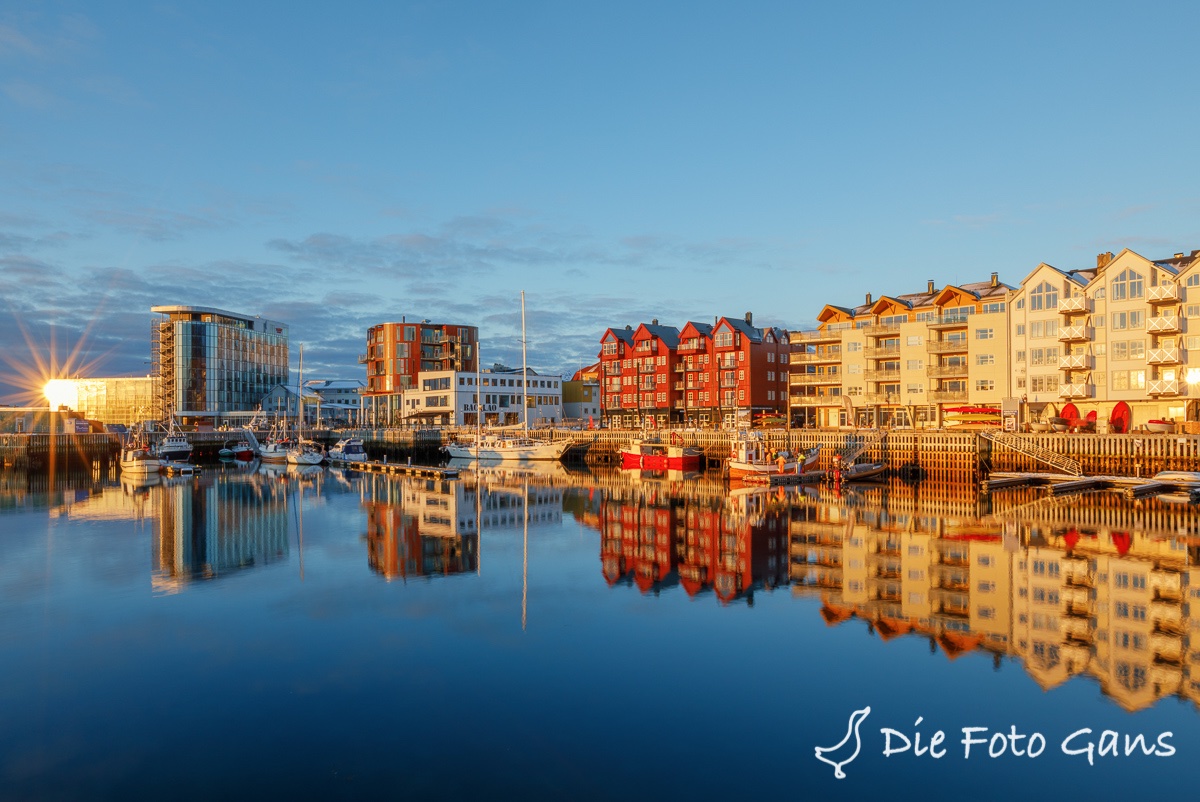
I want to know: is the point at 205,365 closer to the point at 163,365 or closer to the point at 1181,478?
the point at 163,365

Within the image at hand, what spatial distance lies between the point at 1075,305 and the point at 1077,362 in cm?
461

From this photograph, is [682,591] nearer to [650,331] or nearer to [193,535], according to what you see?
[193,535]

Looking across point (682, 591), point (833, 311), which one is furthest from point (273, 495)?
point (833, 311)

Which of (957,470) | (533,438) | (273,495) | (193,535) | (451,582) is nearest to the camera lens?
(451,582)

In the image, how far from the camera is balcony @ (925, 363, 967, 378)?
71.4 m

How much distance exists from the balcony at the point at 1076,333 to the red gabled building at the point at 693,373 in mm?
33051

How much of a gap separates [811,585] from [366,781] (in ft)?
54.3

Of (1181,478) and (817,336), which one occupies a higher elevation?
(817,336)

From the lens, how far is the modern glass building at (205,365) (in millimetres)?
151125

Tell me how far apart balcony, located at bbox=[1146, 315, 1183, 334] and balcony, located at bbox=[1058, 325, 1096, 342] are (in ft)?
13.9

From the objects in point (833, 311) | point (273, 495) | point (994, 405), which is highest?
point (833, 311)

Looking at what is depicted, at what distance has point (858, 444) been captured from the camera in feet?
214

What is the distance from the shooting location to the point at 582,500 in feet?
163

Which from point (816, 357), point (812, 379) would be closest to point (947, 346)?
point (816, 357)
